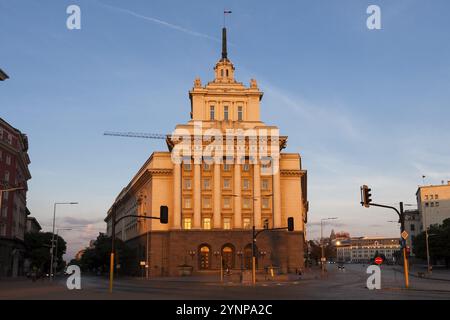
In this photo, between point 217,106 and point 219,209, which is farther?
point 217,106

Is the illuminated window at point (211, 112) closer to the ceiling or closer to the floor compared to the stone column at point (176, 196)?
closer to the ceiling

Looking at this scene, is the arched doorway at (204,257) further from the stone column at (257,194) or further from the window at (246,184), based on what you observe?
the window at (246,184)

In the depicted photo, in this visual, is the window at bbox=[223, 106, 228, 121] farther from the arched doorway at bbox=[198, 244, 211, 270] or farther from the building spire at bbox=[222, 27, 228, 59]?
A: the arched doorway at bbox=[198, 244, 211, 270]

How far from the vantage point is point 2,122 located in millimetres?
83875

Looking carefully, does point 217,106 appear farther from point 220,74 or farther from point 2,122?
point 2,122

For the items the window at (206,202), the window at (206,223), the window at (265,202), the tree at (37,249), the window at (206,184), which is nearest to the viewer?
the window at (206,223)

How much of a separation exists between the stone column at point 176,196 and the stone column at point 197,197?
2.85 metres

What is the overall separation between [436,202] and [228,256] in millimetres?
105094

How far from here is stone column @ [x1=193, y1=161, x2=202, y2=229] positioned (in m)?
92.2

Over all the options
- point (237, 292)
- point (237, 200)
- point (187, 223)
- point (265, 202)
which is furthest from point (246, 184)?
point (237, 292)

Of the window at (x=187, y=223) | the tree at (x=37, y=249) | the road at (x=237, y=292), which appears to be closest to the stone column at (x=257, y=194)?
the window at (x=187, y=223)

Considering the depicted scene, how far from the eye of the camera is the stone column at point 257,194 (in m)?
92.4
